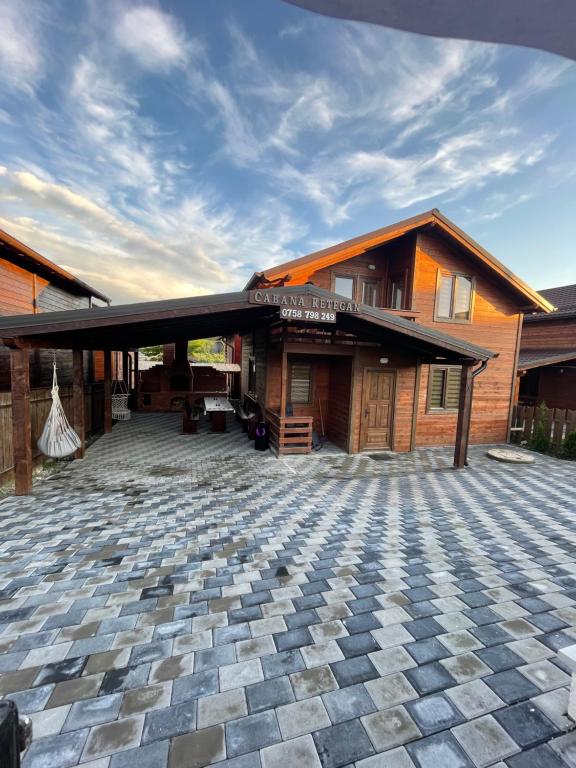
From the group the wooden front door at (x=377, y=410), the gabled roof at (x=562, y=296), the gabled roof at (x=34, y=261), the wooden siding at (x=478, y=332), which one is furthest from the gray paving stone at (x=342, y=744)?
the gabled roof at (x=562, y=296)

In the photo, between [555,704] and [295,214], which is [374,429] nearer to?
[555,704]

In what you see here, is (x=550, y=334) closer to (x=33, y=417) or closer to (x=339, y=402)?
(x=339, y=402)

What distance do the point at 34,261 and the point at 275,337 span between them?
5.95 meters

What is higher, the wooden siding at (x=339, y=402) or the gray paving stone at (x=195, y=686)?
the wooden siding at (x=339, y=402)

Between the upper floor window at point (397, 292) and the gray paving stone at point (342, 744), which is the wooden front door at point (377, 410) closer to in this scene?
the upper floor window at point (397, 292)

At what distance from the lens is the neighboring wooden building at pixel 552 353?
1250 centimetres

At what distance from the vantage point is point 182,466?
705 cm

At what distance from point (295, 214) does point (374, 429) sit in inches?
616

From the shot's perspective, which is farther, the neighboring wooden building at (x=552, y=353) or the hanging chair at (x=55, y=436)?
the neighboring wooden building at (x=552, y=353)

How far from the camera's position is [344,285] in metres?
9.48

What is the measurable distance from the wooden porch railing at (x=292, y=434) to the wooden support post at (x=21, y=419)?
4721 millimetres

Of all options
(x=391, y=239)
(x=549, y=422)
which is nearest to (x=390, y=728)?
(x=391, y=239)

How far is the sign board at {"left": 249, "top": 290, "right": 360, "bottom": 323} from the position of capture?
5766 millimetres

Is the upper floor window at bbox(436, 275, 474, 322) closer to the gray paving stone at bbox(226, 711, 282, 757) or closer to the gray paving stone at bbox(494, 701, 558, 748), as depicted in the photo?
the gray paving stone at bbox(494, 701, 558, 748)
